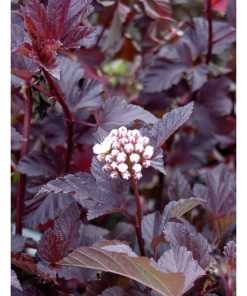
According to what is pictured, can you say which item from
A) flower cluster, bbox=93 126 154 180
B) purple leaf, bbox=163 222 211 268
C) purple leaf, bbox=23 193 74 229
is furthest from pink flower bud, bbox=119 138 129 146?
purple leaf, bbox=23 193 74 229

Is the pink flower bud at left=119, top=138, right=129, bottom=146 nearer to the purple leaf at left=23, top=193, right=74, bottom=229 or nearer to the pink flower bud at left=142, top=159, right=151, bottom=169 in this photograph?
the pink flower bud at left=142, top=159, right=151, bottom=169

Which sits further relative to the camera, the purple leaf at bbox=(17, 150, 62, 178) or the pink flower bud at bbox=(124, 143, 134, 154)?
the purple leaf at bbox=(17, 150, 62, 178)

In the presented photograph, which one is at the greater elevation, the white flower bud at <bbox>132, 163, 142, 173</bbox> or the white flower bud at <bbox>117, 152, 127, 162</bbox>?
the white flower bud at <bbox>117, 152, 127, 162</bbox>

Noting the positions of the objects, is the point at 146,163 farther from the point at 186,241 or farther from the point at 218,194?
the point at 218,194

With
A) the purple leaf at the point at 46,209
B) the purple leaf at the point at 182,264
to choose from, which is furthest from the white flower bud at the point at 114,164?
the purple leaf at the point at 46,209

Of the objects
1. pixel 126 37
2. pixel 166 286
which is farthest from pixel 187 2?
pixel 166 286

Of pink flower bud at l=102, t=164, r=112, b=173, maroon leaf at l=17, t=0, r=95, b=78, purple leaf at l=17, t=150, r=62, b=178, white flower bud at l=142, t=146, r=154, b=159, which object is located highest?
maroon leaf at l=17, t=0, r=95, b=78

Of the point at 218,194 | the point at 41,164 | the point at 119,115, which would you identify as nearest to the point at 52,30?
the point at 119,115

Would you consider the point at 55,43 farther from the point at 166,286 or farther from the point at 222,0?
the point at 222,0
